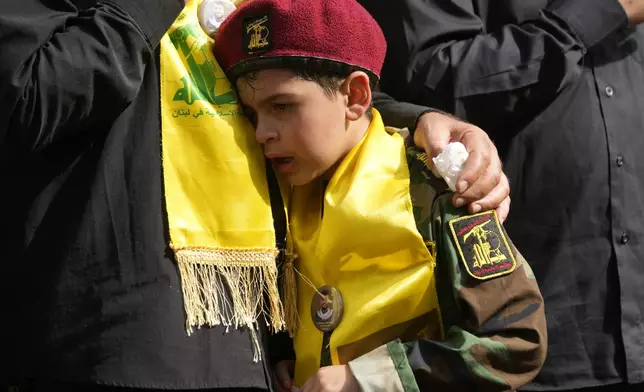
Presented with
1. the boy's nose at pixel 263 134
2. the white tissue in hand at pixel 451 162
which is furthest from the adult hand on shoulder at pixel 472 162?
the boy's nose at pixel 263 134

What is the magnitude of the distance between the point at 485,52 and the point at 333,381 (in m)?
1.03

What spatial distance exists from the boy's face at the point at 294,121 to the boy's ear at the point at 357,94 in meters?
0.03

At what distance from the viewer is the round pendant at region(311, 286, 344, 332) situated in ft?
6.51

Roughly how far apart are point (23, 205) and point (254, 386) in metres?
0.60

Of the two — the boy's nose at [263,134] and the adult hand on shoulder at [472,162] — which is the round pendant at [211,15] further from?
the adult hand on shoulder at [472,162]

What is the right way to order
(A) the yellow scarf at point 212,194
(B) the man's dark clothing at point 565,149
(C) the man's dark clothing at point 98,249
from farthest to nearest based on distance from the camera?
(B) the man's dark clothing at point 565,149, (A) the yellow scarf at point 212,194, (C) the man's dark clothing at point 98,249

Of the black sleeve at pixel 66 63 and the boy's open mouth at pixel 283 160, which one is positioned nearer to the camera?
the black sleeve at pixel 66 63

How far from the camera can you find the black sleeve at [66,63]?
1.64 m

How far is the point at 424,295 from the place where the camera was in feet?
6.44

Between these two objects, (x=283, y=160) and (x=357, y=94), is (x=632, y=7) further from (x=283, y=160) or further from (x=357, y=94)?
(x=283, y=160)

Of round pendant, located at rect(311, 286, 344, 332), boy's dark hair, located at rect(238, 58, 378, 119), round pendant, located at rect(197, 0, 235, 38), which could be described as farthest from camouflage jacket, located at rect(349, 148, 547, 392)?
round pendant, located at rect(197, 0, 235, 38)

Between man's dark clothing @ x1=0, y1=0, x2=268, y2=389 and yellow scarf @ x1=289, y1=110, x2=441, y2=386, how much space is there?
254 millimetres

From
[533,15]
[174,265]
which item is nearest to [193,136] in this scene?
[174,265]

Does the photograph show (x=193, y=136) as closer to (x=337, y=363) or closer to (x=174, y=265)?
(x=174, y=265)
